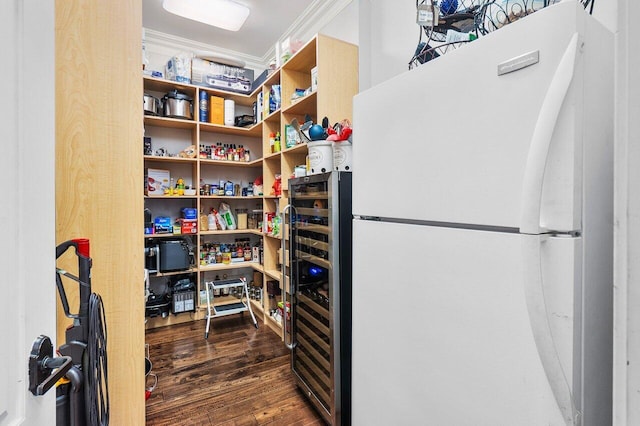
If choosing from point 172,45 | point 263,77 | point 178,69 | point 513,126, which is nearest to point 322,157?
point 513,126

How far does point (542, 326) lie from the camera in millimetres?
637

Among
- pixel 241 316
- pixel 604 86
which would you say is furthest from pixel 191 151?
pixel 604 86

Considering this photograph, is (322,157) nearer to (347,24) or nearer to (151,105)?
(347,24)

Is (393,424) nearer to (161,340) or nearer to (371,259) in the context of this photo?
(371,259)

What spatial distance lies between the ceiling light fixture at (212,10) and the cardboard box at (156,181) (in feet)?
5.16

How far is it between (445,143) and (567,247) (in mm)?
379

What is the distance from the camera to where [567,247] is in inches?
24.5

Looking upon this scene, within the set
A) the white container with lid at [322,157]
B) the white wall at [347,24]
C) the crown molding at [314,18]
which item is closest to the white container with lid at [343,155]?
the white container with lid at [322,157]

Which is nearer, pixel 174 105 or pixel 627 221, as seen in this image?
pixel 627 221

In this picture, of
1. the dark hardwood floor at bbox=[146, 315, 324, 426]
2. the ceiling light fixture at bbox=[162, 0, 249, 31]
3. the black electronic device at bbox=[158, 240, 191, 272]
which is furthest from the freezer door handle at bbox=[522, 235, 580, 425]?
the black electronic device at bbox=[158, 240, 191, 272]

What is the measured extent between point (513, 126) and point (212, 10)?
293 cm

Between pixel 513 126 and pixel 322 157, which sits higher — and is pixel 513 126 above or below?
below

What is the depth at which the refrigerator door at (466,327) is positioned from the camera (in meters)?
0.63

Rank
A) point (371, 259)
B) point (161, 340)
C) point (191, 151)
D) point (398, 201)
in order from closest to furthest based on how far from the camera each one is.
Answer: point (398, 201), point (371, 259), point (161, 340), point (191, 151)
